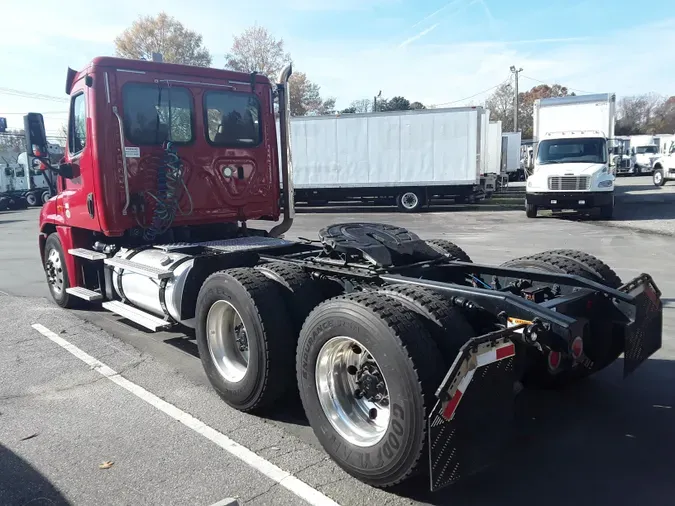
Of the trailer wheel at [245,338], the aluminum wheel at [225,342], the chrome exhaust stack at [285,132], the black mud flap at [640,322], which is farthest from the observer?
the chrome exhaust stack at [285,132]

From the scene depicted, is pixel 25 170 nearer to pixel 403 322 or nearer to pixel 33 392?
pixel 33 392

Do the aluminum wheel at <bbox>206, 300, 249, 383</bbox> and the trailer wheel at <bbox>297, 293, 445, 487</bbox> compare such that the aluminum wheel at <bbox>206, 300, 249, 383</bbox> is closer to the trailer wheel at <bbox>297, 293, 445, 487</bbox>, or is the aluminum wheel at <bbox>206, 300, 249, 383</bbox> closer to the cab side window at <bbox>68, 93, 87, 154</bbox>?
the trailer wheel at <bbox>297, 293, 445, 487</bbox>

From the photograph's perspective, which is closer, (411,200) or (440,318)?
(440,318)

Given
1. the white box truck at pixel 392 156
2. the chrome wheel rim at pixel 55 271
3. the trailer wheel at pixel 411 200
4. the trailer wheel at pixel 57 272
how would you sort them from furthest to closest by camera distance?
the trailer wheel at pixel 411 200 < the white box truck at pixel 392 156 < the chrome wheel rim at pixel 55 271 < the trailer wheel at pixel 57 272

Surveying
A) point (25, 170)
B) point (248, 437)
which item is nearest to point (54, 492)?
point (248, 437)

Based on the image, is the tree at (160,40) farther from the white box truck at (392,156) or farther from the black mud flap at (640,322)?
the black mud flap at (640,322)

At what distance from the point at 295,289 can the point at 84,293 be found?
3.78 m

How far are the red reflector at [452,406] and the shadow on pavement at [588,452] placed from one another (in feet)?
2.25

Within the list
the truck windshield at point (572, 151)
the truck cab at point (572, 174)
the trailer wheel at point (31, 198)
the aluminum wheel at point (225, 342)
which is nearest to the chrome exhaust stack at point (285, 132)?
the aluminum wheel at point (225, 342)

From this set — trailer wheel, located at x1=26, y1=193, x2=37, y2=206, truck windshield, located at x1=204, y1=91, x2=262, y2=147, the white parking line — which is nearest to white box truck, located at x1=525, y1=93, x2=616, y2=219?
truck windshield, located at x1=204, y1=91, x2=262, y2=147

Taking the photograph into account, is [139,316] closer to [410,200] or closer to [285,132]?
[285,132]

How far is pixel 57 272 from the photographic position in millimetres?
7773

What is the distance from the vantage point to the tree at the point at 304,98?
61.9m

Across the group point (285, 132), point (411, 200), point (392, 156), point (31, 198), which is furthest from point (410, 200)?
point (31, 198)
